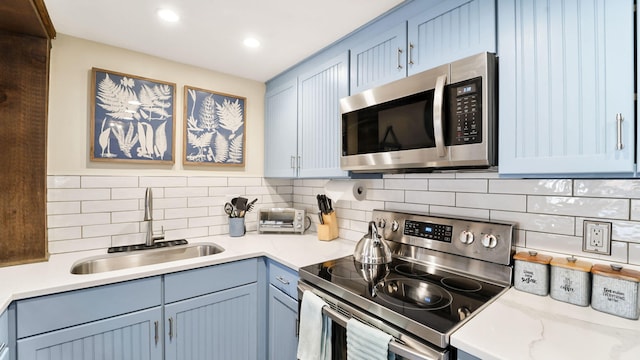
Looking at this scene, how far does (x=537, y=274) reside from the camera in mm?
1147

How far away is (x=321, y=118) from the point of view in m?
1.93

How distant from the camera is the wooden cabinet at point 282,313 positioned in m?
1.61

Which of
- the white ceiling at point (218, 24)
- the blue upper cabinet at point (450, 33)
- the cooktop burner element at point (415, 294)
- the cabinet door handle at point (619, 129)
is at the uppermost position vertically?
the white ceiling at point (218, 24)

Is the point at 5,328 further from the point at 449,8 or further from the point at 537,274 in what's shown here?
the point at 449,8

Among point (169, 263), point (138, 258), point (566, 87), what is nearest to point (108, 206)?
point (138, 258)

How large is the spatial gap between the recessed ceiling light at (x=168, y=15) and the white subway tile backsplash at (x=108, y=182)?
1047 mm

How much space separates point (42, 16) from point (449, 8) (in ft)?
6.60

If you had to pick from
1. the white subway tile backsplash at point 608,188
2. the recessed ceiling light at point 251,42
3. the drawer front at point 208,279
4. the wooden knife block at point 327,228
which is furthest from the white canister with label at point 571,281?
the recessed ceiling light at point 251,42

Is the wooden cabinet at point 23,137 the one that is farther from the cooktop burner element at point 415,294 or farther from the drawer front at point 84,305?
the cooktop burner element at point 415,294

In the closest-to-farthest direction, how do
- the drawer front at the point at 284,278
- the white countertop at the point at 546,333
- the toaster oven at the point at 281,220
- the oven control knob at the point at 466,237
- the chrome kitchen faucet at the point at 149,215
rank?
the white countertop at the point at 546,333 → the oven control knob at the point at 466,237 → the drawer front at the point at 284,278 → the chrome kitchen faucet at the point at 149,215 → the toaster oven at the point at 281,220


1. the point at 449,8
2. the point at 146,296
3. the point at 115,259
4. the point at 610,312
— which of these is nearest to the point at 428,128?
the point at 449,8

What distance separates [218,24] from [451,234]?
5.53 feet

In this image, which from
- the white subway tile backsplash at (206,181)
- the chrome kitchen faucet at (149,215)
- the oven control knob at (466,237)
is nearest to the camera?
the oven control knob at (466,237)

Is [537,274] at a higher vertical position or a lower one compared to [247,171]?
lower
